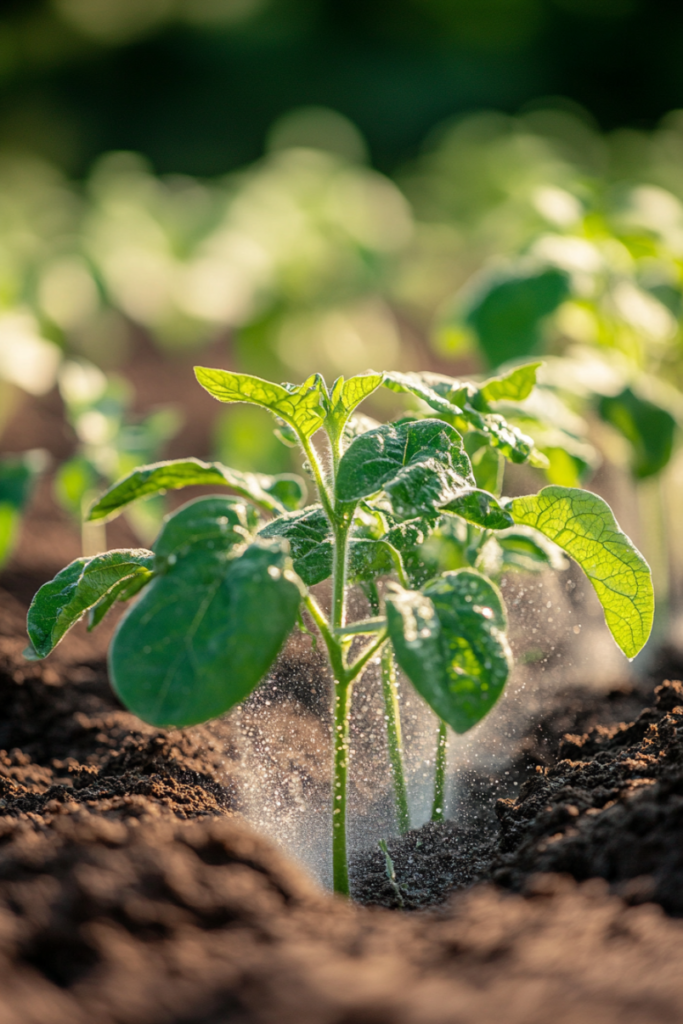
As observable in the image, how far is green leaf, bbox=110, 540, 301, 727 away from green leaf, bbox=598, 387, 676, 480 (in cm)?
91

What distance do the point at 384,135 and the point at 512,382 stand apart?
269 inches

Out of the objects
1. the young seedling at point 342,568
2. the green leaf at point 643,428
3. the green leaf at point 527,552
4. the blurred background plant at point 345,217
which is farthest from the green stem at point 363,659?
the green leaf at point 643,428

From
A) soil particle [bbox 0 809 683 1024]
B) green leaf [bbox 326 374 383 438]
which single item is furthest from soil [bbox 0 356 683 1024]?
green leaf [bbox 326 374 383 438]

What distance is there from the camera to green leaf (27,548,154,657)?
0.85 metres

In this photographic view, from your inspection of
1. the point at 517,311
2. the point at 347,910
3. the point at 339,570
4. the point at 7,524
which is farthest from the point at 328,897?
the point at 517,311

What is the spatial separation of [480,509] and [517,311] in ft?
2.94

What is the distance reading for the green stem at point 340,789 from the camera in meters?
0.81

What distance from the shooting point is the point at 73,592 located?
874mm

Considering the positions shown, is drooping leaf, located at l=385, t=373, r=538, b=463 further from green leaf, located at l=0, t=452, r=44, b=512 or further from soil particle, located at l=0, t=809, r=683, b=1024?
green leaf, located at l=0, t=452, r=44, b=512

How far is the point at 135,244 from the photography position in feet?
11.7

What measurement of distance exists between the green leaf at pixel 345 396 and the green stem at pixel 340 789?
0.82ft

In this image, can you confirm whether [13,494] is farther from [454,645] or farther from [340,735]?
[454,645]

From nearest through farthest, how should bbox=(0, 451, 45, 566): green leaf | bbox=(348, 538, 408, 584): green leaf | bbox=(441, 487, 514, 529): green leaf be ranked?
bbox=(441, 487, 514, 529): green leaf, bbox=(348, 538, 408, 584): green leaf, bbox=(0, 451, 45, 566): green leaf

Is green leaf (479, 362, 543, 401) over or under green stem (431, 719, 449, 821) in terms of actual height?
over
